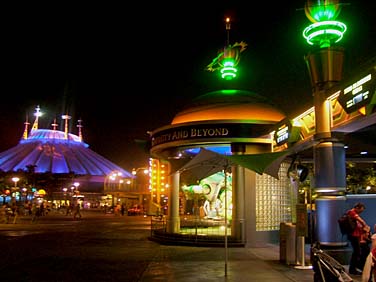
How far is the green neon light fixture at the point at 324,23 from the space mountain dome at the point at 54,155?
3602 inches

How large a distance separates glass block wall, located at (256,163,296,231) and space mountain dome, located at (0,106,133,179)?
8405 cm

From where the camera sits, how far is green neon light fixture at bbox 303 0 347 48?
1320cm

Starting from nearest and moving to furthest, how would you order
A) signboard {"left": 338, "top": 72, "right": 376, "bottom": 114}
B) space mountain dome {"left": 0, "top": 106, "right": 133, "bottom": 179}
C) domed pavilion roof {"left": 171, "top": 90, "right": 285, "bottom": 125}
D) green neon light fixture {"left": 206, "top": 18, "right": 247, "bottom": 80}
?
1. signboard {"left": 338, "top": 72, "right": 376, "bottom": 114}
2. domed pavilion roof {"left": 171, "top": 90, "right": 285, "bottom": 125}
3. green neon light fixture {"left": 206, "top": 18, "right": 247, "bottom": 80}
4. space mountain dome {"left": 0, "top": 106, "right": 133, "bottom": 179}

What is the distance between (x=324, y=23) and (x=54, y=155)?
106824 millimetres

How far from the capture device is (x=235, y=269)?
1292 cm

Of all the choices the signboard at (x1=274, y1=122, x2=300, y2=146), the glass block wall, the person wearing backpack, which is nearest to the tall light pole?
the person wearing backpack

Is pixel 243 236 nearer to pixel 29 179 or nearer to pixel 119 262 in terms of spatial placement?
pixel 119 262

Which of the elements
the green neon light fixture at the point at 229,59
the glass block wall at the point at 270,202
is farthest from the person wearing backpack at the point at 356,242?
the green neon light fixture at the point at 229,59

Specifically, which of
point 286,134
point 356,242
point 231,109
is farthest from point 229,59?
point 356,242

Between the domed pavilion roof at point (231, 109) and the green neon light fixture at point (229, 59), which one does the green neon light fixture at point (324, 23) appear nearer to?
the domed pavilion roof at point (231, 109)

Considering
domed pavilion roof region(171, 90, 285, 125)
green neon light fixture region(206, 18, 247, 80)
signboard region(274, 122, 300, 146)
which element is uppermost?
green neon light fixture region(206, 18, 247, 80)

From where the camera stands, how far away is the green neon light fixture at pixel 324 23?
1320cm

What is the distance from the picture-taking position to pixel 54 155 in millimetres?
113562

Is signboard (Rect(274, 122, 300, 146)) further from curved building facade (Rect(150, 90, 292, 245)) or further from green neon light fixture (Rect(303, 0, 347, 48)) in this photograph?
green neon light fixture (Rect(303, 0, 347, 48))
